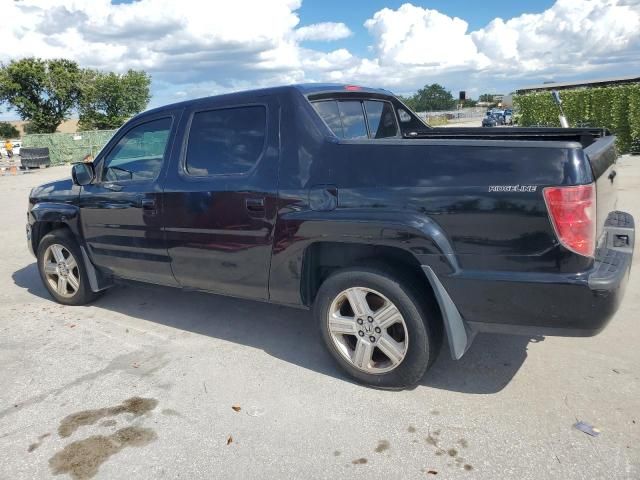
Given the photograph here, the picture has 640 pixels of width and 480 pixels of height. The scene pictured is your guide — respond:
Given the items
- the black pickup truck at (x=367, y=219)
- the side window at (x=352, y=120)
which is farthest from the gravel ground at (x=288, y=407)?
the side window at (x=352, y=120)

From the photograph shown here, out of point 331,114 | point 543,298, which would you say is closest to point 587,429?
point 543,298

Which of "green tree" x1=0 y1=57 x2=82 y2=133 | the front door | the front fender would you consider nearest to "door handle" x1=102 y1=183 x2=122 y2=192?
the front door

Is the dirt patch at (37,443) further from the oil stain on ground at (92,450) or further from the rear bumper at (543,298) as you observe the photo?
the rear bumper at (543,298)

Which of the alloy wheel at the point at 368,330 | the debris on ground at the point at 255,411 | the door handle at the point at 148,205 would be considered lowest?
the debris on ground at the point at 255,411

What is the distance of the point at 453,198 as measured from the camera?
2.98 m

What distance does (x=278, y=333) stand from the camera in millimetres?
4578

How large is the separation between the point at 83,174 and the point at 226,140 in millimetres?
1660

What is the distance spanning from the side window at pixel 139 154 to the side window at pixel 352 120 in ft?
4.72

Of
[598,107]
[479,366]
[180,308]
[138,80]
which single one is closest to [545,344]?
[479,366]

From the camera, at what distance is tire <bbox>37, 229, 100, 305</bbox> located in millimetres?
5262

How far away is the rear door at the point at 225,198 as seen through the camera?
3756 millimetres

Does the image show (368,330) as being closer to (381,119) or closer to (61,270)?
(381,119)

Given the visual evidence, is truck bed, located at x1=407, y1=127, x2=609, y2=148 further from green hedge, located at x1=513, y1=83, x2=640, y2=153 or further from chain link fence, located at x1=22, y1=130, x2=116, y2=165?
chain link fence, located at x1=22, y1=130, x2=116, y2=165

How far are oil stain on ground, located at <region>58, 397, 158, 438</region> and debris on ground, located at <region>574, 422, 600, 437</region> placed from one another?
2537 mm
